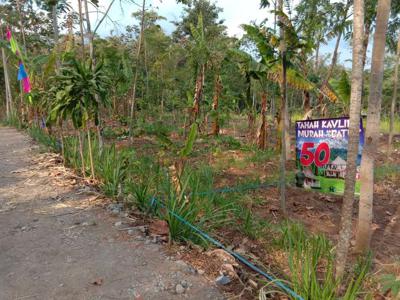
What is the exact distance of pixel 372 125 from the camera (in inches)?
139

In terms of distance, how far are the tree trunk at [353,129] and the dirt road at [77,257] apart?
1153 millimetres

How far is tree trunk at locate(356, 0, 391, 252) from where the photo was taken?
3385 mm

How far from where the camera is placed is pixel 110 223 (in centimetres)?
425

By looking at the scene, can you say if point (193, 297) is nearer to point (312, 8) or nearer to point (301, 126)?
point (301, 126)

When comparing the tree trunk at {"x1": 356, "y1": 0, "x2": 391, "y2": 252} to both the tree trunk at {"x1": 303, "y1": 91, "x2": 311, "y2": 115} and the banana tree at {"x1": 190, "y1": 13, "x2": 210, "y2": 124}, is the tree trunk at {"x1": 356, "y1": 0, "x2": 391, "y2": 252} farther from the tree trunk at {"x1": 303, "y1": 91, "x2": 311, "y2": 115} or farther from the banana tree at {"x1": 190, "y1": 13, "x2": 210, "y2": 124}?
the banana tree at {"x1": 190, "y1": 13, "x2": 210, "y2": 124}

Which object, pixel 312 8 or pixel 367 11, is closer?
pixel 367 11

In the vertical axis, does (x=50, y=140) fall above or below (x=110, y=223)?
above

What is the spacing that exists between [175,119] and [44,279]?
51.9 ft

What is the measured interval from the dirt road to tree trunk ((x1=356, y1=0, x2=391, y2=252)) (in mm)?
2006

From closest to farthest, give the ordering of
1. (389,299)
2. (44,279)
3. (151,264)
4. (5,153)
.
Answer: (389,299), (44,279), (151,264), (5,153)

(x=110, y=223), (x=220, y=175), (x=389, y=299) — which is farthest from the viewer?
(x=220, y=175)

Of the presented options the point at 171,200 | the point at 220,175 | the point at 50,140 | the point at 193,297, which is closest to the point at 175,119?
the point at 50,140

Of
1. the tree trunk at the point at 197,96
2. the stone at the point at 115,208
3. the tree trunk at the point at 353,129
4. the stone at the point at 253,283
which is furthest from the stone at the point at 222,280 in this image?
the tree trunk at the point at 197,96

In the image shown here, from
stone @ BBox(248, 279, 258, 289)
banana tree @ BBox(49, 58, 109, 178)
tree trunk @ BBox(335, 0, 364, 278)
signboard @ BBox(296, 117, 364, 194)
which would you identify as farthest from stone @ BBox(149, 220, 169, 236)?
signboard @ BBox(296, 117, 364, 194)
